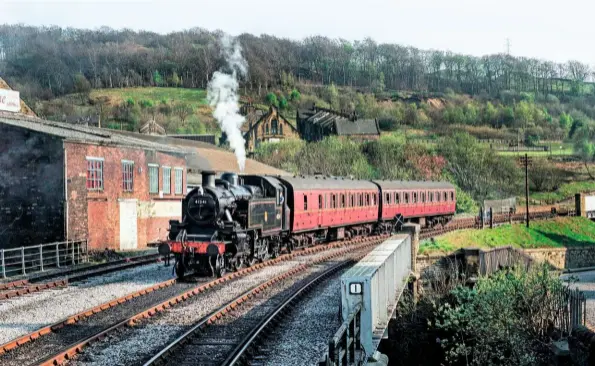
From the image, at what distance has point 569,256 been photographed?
4059 cm

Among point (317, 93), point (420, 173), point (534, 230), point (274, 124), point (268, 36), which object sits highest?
point (268, 36)

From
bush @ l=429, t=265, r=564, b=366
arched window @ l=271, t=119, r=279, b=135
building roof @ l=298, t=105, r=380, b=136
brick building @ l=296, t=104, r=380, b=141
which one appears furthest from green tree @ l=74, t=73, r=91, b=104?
bush @ l=429, t=265, r=564, b=366

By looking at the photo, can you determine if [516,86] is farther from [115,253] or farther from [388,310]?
[388,310]

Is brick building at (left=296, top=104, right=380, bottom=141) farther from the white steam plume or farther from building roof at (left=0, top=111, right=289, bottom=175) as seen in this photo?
the white steam plume

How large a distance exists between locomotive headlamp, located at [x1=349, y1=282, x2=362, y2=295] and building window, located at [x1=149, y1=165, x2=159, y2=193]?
24.1 m

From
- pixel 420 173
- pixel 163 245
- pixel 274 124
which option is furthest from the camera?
pixel 274 124

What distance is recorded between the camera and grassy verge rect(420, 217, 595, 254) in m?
38.2

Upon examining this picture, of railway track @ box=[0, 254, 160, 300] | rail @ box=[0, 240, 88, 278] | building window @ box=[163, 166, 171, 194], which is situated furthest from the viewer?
building window @ box=[163, 166, 171, 194]

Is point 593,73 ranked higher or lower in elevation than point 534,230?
higher

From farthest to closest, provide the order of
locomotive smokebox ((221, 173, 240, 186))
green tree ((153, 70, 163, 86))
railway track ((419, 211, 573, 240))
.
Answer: green tree ((153, 70, 163, 86)), railway track ((419, 211, 573, 240)), locomotive smokebox ((221, 173, 240, 186))

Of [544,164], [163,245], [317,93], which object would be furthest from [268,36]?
[163,245]

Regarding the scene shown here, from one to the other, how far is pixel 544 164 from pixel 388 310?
67.8 m

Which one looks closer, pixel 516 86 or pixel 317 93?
pixel 317 93

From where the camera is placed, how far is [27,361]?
11.3 metres
